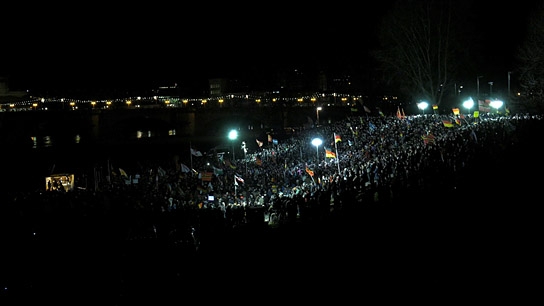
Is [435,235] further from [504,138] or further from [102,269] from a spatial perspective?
[504,138]

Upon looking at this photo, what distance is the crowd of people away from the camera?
12.6 metres

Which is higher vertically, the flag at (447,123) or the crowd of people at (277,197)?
the flag at (447,123)

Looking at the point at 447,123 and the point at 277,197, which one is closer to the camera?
the point at 277,197

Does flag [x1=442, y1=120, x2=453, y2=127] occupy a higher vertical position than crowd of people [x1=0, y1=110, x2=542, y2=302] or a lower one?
higher

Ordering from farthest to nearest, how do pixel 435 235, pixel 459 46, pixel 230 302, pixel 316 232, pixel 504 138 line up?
1. pixel 459 46
2. pixel 504 138
3. pixel 316 232
4. pixel 435 235
5. pixel 230 302

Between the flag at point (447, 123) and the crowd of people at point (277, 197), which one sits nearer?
the crowd of people at point (277, 197)

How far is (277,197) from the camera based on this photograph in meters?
14.6

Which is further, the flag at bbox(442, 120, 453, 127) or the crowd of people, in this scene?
the flag at bbox(442, 120, 453, 127)

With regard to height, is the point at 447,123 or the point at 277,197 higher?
the point at 447,123

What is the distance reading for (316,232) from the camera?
11.9 meters

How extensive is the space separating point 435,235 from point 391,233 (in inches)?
39.3

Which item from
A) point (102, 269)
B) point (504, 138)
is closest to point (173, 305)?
point (102, 269)

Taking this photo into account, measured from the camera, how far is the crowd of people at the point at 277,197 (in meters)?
12.6

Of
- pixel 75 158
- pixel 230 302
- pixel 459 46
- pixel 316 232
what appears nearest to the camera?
pixel 230 302
